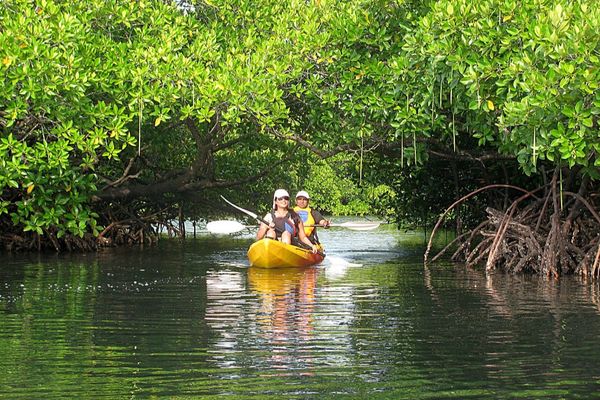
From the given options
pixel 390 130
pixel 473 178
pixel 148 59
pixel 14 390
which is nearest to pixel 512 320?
pixel 14 390

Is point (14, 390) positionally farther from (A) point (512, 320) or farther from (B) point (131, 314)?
(A) point (512, 320)

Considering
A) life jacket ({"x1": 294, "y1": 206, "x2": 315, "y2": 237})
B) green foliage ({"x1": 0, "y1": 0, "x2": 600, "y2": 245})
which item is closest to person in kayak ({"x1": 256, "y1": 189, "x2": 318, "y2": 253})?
life jacket ({"x1": 294, "y1": 206, "x2": 315, "y2": 237})

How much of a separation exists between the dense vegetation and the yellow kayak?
1.44 meters

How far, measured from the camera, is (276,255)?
14.8 m

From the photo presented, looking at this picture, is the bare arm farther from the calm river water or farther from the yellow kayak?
the calm river water

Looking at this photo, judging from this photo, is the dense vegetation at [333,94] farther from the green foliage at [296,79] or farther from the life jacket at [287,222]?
the life jacket at [287,222]

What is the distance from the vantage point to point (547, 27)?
35.1ft

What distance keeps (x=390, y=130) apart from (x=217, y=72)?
2239 millimetres

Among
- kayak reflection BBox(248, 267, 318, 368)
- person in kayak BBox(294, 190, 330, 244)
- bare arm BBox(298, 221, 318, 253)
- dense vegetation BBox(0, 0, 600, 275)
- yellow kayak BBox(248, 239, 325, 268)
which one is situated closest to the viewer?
kayak reflection BBox(248, 267, 318, 368)

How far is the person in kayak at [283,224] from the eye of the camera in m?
15.4

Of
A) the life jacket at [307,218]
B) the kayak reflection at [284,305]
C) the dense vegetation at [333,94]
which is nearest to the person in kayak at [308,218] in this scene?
the life jacket at [307,218]

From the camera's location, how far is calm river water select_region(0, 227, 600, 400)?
21.8ft

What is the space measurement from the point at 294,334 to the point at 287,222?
7.05 metres

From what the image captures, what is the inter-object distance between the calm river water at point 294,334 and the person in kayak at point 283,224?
93cm
